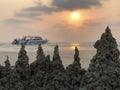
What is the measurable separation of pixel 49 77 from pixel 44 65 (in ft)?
13.6

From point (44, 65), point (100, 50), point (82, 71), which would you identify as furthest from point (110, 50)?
point (44, 65)

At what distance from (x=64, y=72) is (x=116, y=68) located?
34.2 feet

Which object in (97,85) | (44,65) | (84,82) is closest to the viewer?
(97,85)

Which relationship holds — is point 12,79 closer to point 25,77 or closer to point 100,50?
point 25,77

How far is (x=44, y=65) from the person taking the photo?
182ft

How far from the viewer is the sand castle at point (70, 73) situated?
4316 cm

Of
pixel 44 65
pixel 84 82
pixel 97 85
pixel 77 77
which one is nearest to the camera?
pixel 97 85

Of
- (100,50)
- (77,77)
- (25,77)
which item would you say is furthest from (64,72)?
(100,50)

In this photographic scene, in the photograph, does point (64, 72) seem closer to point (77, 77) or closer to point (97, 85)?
point (77, 77)

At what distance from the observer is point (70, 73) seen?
52156mm

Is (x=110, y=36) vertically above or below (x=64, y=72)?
above

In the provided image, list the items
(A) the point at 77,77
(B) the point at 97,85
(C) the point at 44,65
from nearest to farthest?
(B) the point at 97,85, (A) the point at 77,77, (C) the point at 44,65

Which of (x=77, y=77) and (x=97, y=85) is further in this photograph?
(x=77, y=77)

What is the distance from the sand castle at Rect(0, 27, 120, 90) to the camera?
4316 cm
